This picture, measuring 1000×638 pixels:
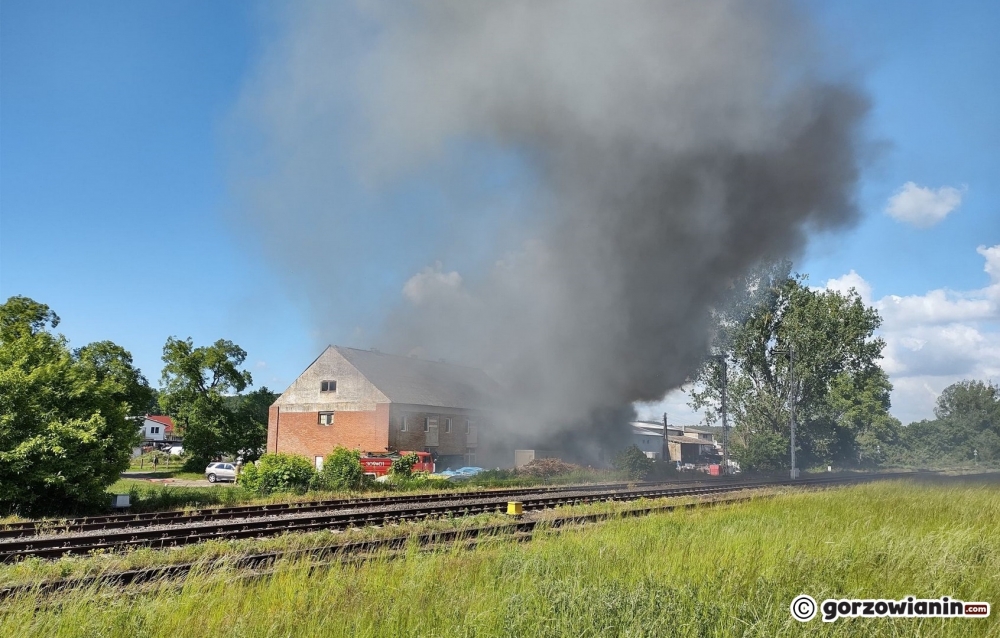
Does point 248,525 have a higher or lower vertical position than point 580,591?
lower

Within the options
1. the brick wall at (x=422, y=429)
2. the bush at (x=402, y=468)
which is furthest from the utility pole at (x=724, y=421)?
the bush at (x=402, y=468)

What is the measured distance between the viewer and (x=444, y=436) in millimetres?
40938

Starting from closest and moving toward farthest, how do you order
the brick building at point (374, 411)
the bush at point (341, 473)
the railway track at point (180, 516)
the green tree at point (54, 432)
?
the railway track at point (180, 516) < the green tree at point (54, 432) < the bush at point (341, 473) < the brick building at point (374, 411)

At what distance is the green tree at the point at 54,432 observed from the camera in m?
16.1

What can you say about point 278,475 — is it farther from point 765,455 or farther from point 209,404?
point 765,455

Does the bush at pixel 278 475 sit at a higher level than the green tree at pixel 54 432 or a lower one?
lower

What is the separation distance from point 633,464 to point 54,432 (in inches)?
938

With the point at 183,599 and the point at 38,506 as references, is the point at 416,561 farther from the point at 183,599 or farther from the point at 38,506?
the point at 38,506

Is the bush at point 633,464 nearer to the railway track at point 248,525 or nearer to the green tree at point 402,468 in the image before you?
the green tree at point 402,468

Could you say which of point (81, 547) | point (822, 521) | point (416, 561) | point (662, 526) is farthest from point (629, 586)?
point (81, 547)

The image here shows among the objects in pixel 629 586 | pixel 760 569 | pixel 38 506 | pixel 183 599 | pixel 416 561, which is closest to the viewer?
pixel 183 599

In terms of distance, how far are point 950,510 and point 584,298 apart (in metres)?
20.4

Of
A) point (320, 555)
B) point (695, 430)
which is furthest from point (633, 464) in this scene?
point (695, 430)

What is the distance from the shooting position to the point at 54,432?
16672 millimetres
